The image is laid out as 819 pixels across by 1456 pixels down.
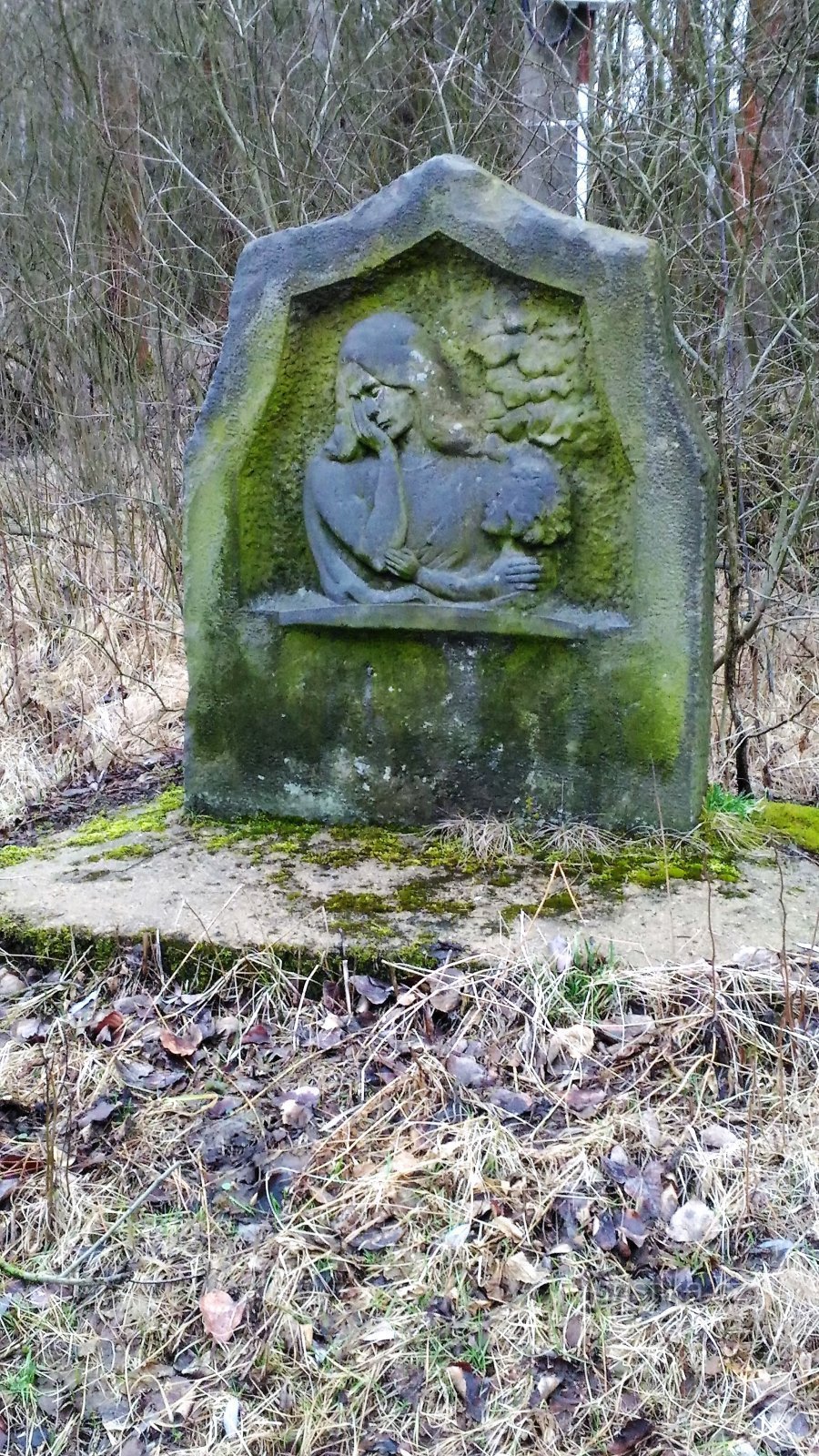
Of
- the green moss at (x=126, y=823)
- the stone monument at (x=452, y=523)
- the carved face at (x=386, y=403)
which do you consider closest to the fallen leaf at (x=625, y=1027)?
the stone monument at (x=452, y=523)

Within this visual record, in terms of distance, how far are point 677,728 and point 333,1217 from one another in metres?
1.77

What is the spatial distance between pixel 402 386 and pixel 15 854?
6.44 feet

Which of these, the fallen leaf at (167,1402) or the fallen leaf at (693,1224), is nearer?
the fallen leaf at (167,1402)

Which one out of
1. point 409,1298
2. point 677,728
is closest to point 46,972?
point 409,1298

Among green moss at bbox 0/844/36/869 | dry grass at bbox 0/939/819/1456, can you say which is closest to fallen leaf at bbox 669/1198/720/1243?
dry grass at bbox 0/939/819/1456

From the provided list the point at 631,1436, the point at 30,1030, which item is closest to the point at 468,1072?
the point at 631,1436

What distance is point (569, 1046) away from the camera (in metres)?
2.63

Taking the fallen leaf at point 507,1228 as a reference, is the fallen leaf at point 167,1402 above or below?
below

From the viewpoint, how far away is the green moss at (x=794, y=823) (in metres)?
3.68

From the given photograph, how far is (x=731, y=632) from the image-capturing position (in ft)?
14.9

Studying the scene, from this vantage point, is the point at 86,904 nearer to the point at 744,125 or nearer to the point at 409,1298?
the point at 409,1298

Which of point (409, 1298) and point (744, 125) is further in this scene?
point (744, 125)

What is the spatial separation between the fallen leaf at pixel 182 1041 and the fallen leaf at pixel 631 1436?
131 cm

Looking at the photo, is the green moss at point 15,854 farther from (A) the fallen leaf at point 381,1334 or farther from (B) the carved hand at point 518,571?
(A) the fallen leaf at point 381,1334
